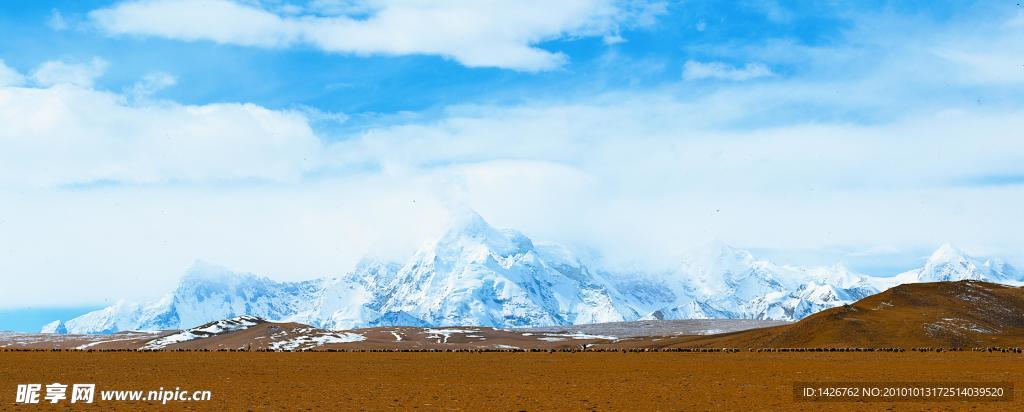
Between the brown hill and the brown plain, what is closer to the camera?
the brown plain

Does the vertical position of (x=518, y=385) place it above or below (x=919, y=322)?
below

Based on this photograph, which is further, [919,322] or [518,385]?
[919,322]

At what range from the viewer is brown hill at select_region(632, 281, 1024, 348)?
144m

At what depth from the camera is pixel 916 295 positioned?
174 meters

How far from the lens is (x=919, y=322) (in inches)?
5984

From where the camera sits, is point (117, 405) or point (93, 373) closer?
point (117, 405)

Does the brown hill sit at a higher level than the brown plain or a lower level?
higher

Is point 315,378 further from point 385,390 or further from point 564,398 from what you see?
point 564,398

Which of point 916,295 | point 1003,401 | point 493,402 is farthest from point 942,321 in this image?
point 493,402

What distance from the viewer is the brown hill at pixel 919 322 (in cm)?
14362

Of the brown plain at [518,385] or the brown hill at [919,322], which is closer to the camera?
the brown plain at [518,385]

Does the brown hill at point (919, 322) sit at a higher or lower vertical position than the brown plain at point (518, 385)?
higher

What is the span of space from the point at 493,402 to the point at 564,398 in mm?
4313

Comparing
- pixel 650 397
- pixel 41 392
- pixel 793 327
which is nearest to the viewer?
pixel 650 397
